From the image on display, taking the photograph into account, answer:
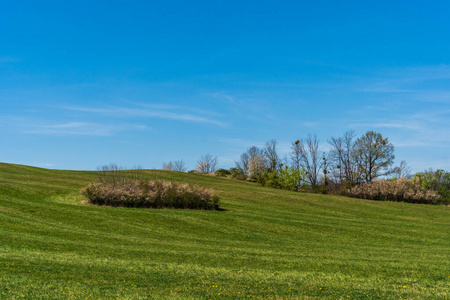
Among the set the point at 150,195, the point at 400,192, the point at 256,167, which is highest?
the point at 256,167

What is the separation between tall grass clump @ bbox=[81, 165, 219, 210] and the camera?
1157 inches

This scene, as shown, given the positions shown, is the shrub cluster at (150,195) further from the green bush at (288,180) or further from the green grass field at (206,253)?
the green bush at (288,180)

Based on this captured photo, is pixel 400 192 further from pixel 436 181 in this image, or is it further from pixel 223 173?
pixel 223 173

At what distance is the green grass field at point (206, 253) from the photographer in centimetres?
934

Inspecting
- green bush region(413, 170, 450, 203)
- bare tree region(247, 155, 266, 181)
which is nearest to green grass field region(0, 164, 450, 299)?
green bush region(413, 170, 450, 203)

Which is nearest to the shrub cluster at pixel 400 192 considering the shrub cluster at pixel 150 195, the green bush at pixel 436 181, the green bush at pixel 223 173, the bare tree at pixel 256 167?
the green bush at pixel 436 181

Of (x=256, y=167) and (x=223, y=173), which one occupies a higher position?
(x=256, y=167)

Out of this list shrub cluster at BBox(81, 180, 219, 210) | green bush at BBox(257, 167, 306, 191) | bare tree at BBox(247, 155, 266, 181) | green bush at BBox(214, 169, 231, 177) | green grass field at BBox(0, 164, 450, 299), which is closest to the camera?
green grass field at BBox(0, 164, 450, 299)

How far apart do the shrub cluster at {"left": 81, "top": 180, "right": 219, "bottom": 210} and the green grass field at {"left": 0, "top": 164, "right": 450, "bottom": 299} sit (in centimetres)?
156

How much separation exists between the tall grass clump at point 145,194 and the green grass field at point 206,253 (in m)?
1.57

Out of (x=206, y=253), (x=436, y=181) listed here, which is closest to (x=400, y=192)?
(x=436, y=181)

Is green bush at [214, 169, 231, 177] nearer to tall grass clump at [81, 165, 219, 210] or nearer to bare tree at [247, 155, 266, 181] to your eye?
bare tree at [247, 155, 266, 181]

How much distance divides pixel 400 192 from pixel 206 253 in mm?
43621

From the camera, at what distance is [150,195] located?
2986 cm
